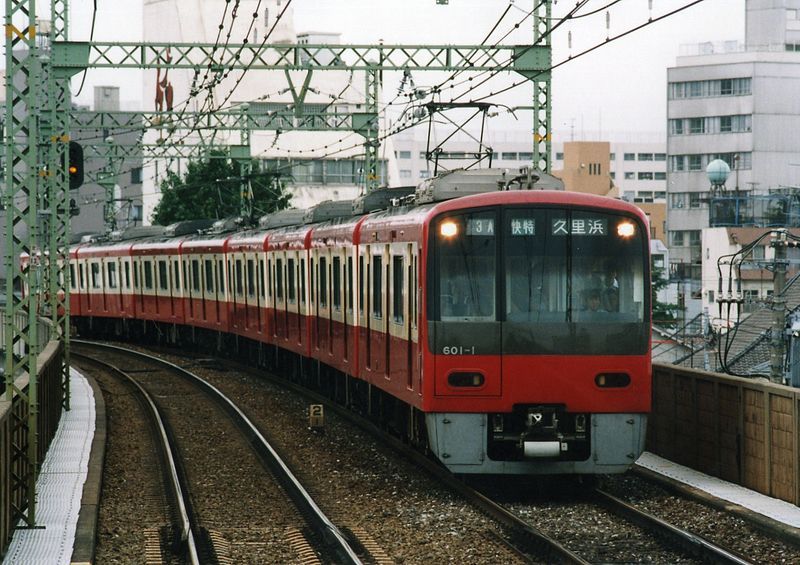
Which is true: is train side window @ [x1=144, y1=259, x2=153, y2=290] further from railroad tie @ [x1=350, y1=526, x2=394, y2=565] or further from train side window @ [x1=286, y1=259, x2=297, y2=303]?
railroad tie @ [x1=350, y1=526, x2=394, y2=565]

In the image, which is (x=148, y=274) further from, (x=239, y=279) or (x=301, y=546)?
(x=301, y=546)

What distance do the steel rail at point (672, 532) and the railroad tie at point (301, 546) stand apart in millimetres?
2473

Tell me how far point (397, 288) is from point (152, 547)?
14.2ft

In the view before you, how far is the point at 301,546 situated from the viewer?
10547mm

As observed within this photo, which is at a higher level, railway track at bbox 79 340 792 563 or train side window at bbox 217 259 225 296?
train side window at bbox 217 259 225 296

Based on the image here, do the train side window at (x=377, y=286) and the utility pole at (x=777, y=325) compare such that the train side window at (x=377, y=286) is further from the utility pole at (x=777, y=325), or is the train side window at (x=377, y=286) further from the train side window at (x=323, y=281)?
the utility pole at (x=777, y=325)

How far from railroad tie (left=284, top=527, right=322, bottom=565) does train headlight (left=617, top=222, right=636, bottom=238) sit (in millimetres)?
3662

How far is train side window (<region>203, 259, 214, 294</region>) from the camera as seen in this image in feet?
101

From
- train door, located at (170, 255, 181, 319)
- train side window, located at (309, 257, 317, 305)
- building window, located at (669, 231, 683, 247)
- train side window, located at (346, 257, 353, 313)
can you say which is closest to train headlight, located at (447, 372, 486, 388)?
train side window, located at (346, 257, 353, 313)

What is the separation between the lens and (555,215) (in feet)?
40.3

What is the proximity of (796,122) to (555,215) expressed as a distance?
6208 cm

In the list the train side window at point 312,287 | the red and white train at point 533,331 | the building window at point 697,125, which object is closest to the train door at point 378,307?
the red and white train at point 533,331

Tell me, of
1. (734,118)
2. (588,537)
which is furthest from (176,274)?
(734,118)

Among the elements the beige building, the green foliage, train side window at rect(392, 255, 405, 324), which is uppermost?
the beige building
